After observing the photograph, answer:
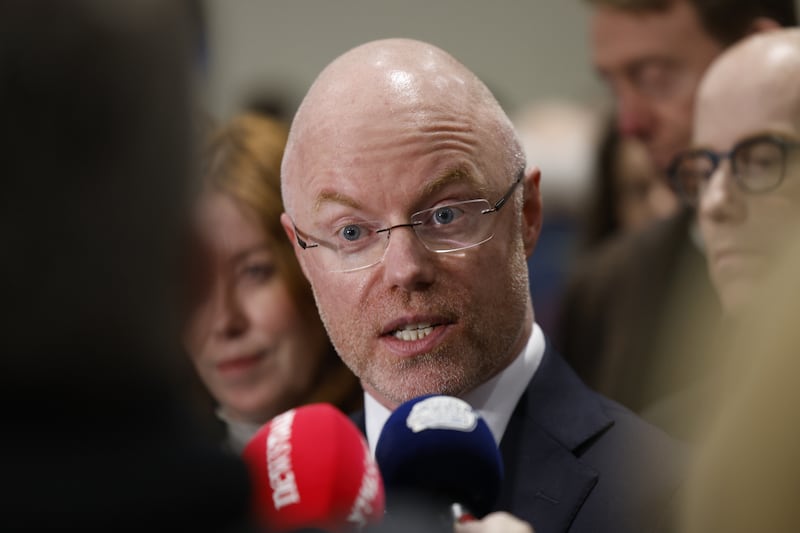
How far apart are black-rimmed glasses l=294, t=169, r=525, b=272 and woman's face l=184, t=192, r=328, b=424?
2.26 feet

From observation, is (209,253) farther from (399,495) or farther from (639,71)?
(639,71)

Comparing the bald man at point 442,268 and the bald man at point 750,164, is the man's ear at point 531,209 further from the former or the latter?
the bald man at point 750,164

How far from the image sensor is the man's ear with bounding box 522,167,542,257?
2145 millimetres

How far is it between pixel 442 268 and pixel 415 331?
0.38ft

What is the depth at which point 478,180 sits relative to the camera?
1.99 m

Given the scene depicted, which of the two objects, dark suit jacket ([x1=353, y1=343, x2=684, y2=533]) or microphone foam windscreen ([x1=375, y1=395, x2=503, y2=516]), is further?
dark suit jacket ([x1=353, y1=343, x2=684, y2=533])

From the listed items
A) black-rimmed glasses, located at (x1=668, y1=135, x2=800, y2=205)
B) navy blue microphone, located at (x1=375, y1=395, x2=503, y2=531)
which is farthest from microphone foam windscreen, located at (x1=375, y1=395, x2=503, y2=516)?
black-rimmed glasses, located at (x1=668, y1=135, x2=800, y2=205)

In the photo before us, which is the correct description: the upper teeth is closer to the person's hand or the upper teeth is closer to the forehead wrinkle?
the forehead wrinkle

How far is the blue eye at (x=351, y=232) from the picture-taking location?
200 centimetres

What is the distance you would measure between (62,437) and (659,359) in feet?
8.28

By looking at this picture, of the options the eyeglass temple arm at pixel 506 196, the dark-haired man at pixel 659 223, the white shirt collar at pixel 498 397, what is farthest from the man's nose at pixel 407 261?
the dark-haired man at pixel 659 223

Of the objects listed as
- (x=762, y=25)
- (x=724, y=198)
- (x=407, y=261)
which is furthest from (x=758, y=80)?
(x=407, y=261)

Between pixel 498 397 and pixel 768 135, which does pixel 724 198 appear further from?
pixel 498 397

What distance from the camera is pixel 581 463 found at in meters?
2.02
